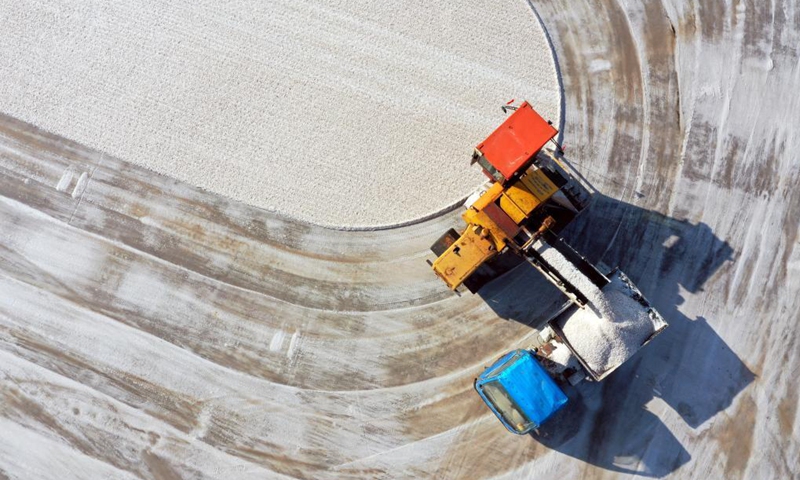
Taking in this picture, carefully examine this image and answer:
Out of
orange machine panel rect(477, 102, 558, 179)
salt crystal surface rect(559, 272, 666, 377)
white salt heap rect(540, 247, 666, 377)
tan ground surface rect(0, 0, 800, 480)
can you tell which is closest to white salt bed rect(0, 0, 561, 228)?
tan ground surface rect(0, 0, 800, 480)

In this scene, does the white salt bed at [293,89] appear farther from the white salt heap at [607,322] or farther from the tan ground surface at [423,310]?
the white salt heap at [607,322]

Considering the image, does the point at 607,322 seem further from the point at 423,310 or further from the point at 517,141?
the point at 517,141

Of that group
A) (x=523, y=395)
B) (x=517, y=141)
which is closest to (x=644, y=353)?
(x=523, y=395)

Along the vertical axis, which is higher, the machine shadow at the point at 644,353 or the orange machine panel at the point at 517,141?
the orange machine panel at the point at 517,141

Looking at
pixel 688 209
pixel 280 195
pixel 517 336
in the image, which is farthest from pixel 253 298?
pixel 688 209

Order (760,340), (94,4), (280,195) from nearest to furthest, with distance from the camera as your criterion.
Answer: (760,340)
(280,195)
(94,4)

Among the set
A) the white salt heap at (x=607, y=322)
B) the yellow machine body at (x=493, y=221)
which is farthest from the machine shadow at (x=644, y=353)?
the yellow machine body at (x=493, y=221)

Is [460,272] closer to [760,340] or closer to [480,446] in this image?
[480,446]
